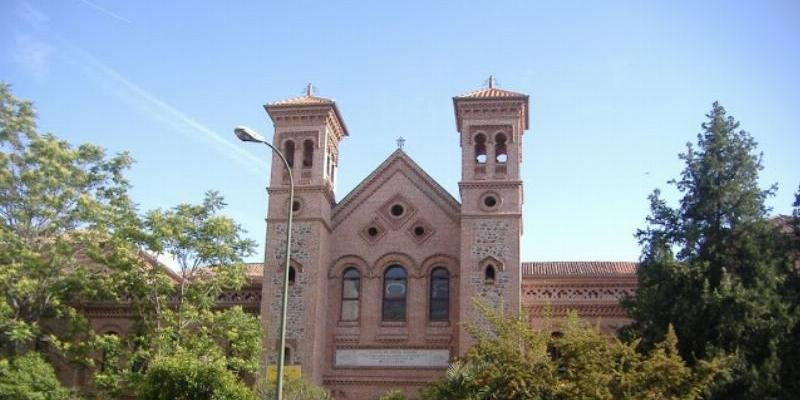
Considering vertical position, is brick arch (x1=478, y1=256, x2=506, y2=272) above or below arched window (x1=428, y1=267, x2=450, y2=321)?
above

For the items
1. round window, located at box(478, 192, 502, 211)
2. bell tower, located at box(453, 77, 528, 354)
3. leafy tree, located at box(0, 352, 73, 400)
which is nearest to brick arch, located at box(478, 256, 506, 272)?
bell tower, located at box(453, 77, 528, 354)

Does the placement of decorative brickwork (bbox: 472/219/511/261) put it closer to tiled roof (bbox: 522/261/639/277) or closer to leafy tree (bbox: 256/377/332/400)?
tiled roof (bbox: 522/261/639/277)

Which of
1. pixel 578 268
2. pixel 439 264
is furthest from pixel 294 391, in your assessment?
pixel 578 268

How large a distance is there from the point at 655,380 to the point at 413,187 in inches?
665

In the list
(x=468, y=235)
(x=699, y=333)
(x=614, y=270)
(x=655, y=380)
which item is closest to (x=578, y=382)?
(x=655, y=380)

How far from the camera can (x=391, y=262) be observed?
119 feet

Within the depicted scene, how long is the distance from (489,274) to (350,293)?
239 inches

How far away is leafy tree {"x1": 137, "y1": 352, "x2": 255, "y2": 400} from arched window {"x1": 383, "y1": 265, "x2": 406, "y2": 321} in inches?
469

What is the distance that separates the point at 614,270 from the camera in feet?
122

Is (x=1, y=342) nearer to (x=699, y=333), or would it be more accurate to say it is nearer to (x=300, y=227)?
(x=300, y=227)

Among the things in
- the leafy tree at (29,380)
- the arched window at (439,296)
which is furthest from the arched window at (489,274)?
the leafy tree at (29,380)

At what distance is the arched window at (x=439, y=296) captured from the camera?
3544 centimetres

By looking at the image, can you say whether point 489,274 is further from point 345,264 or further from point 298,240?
point 298,240

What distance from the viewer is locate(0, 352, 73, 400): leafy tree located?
30.3 m
